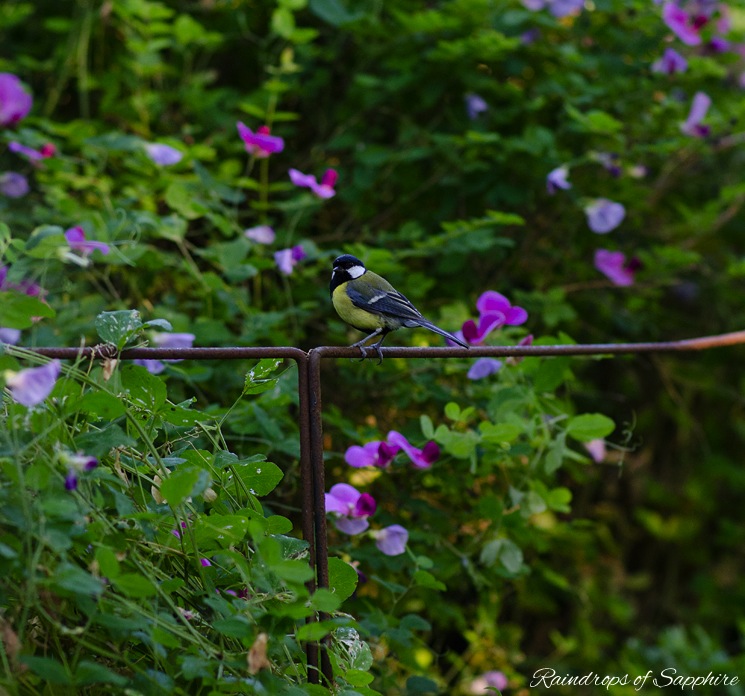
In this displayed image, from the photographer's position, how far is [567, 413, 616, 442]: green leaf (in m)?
1.55

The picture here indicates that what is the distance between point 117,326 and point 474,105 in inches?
56.6

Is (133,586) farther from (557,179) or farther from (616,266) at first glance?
(616,266)

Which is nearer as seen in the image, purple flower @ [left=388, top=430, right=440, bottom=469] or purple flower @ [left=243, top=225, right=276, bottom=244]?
purple flower @ [left=388, top=430, right=440, bottom=469]

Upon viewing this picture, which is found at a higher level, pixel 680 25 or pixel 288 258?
pixel 680 25

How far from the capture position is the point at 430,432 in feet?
5.02

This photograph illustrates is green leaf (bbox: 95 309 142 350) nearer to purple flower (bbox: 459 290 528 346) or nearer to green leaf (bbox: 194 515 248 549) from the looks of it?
green leaf (bbox: 194 515 248 549)

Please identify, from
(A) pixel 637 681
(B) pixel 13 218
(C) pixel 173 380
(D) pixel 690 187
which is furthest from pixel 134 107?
(A) pixel 637 681

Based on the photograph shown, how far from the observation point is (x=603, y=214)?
2.24 m

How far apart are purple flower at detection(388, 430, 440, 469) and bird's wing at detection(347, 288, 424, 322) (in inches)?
8.6

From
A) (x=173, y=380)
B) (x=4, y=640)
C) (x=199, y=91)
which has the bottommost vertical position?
(x=173, y=380)

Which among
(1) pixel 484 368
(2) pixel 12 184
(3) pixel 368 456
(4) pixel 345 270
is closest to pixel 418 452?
(3) pixel 368 456

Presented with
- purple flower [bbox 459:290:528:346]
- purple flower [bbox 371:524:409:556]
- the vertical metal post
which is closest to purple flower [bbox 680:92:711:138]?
purple flower [bbox 459:290:528:346]

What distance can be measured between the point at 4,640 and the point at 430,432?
772 millimetres

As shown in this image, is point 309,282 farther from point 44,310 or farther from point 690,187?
point 690,187
